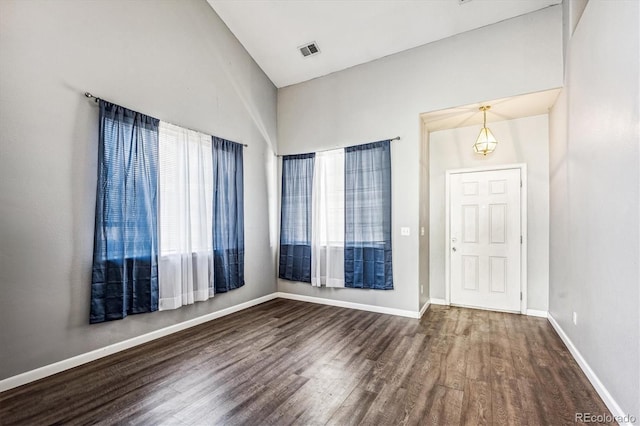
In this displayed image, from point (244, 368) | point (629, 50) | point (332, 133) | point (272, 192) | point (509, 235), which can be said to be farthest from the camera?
point (272, 192)

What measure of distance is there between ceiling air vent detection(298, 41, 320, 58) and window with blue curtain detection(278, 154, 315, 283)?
1.52 meters

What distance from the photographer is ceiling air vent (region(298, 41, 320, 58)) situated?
14.1 feet

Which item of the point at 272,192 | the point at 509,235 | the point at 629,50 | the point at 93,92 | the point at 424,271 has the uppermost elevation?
the point at 93,92

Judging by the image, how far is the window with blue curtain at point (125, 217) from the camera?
2.81 meters

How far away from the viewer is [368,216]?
4324mm

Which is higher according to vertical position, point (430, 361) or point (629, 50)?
point (629, 50)

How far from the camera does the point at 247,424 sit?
1.87 metres

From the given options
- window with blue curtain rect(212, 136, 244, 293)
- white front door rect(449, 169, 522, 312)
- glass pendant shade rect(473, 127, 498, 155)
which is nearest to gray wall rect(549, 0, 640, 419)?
glass pendant shade rect(473, 127, 498, 155)

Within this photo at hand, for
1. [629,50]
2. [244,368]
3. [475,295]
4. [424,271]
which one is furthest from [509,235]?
[244,368]

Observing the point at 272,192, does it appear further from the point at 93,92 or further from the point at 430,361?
the point at 430,361

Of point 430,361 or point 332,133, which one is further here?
point 332,133

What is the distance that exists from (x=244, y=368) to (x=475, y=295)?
3526 millimetres

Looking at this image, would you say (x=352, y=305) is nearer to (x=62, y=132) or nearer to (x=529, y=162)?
(x=529, y=162)

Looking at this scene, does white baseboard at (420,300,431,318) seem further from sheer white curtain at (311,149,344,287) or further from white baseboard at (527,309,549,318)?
white baseboard at (527,309,549,318)
